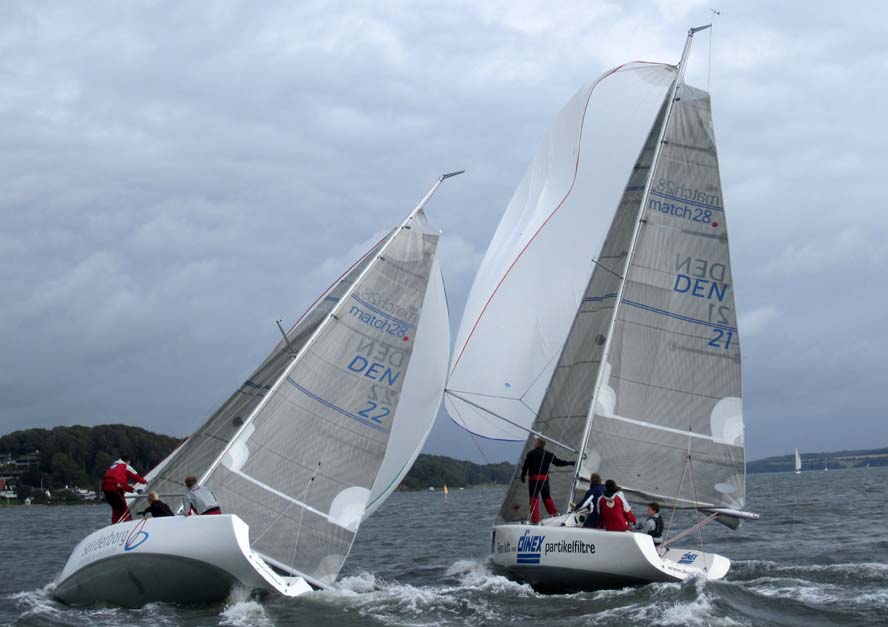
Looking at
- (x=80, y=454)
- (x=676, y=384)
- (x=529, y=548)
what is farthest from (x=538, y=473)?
(x=80, y=454)

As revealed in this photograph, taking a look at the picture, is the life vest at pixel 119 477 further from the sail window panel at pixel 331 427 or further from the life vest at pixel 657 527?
the life vest at pixel 657 527

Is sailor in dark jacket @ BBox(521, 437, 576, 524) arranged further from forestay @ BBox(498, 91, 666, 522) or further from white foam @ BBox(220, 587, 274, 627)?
white foam @ BBox(220, 587, 274, 627)

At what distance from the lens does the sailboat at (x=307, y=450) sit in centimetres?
1162

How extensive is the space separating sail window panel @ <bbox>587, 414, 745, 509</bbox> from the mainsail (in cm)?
259

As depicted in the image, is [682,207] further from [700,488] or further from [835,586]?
[835,586]

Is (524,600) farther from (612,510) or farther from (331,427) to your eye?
(331,427)

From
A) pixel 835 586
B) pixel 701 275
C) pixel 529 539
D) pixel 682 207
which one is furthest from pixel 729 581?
pixel 682 207

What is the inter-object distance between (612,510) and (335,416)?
3730mm

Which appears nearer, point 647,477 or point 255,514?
point 255,514

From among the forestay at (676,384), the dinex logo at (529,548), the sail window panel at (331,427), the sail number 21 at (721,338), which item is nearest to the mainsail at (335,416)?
the sail window panel at (331,427)

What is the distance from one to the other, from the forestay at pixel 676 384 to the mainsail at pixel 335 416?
101 inches

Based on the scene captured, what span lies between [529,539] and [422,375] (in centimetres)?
335

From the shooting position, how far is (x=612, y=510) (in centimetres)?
1316

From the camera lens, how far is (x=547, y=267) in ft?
54.3
